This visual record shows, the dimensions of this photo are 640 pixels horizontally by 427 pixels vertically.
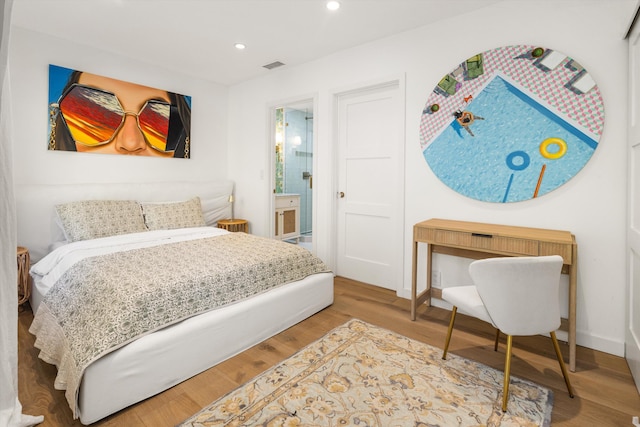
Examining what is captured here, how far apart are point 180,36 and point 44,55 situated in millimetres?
1303

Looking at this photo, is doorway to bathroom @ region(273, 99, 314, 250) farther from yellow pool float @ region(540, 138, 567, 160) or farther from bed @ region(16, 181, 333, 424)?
yellow pool float @ region(540, 138, 567, 160)

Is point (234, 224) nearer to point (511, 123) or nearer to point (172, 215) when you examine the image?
point (172, 215)

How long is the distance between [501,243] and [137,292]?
2.30m

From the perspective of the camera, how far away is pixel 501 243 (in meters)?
2.21

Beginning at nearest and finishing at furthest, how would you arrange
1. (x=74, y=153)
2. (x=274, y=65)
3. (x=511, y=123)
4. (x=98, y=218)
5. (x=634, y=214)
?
(x=634, y=214) < (x=511, y=123) < (x=98, y=218) < (x=74, y=153) < (x=274, y=65)

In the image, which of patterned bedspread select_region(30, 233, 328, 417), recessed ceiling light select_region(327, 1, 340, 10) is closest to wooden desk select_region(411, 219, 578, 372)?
patterned bedspread select_region(30, 233, 328, 417)

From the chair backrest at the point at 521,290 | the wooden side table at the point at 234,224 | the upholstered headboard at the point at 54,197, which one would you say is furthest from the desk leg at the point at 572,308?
the upholstered headboard at the point at 54,197

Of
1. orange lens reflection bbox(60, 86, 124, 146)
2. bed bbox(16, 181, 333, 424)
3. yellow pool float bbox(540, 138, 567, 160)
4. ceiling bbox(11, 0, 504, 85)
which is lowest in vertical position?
bed bbox(16, 181, 333, 424)

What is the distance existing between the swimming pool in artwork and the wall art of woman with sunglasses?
313cm

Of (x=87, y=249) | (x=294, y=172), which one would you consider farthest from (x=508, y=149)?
(x=294, y=172)

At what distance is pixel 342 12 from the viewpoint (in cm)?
266

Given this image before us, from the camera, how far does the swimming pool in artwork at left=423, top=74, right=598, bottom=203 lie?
2.28 m

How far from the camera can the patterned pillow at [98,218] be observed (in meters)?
2.92

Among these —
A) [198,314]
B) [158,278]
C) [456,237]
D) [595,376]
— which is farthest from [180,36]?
[595,376]
